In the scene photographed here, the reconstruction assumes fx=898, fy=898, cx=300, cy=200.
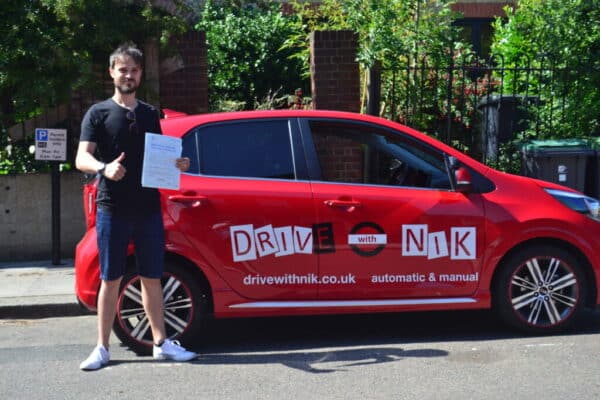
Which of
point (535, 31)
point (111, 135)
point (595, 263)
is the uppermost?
point (535, 31)

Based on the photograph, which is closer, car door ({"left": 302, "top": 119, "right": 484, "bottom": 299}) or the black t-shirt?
the black t-shirt

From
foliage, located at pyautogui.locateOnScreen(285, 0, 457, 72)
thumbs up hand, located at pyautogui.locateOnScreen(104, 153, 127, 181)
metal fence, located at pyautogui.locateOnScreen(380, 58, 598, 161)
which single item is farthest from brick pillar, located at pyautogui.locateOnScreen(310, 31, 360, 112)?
thumbs up hand, located at pyautogui.locateOnScreen(104, 153, 127, 181)

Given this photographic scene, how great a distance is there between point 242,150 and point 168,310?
122cm

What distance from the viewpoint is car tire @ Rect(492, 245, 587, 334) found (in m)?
6.34

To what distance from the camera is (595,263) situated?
6418mm

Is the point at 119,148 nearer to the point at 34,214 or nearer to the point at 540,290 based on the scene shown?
the point at 540,290

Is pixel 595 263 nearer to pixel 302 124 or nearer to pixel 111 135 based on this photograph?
pixel 302 124

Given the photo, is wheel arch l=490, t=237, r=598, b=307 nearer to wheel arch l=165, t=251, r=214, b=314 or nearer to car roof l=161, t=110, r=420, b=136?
car roof l=161, t=110, r=420, b=136

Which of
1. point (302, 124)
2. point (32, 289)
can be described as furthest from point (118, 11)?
point (302, 124)

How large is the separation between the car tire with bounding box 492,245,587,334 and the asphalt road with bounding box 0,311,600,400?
132mm

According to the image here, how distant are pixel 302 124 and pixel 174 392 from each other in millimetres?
2173

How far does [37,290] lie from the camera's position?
819cm

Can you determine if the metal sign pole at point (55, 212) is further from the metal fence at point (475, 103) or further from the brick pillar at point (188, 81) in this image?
the metal fence at point (475, 103)

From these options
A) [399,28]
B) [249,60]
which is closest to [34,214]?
[399,28]
